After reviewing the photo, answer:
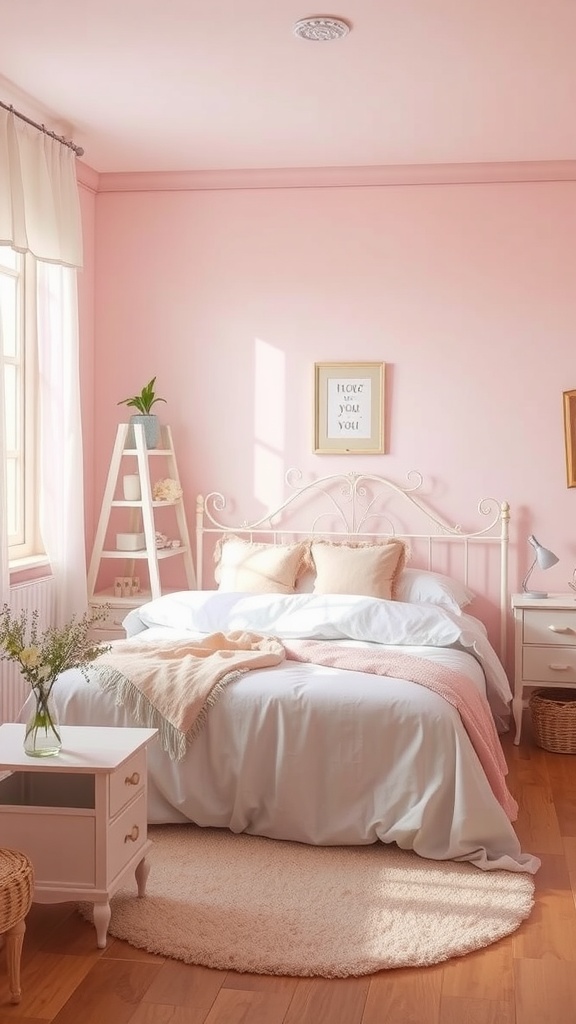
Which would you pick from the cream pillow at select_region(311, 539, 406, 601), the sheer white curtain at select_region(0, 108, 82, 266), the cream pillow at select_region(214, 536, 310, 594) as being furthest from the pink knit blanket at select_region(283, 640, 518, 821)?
the sheer white curtain at select_region(0, 108, 82, 266)

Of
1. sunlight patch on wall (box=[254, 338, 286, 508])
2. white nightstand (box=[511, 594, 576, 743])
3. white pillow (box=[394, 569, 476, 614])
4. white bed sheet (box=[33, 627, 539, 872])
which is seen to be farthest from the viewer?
sunlight patch on wall (box=[254, 338, 286, 508])

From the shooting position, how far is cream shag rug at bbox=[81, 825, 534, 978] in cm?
279

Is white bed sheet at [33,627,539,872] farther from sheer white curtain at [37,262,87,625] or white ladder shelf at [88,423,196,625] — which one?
white ladder shelf at [88,423,196,625]

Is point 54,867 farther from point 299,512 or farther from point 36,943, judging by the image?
point 299,512

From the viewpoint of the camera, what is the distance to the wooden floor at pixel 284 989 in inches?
98.7

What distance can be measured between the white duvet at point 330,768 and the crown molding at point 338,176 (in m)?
2.61

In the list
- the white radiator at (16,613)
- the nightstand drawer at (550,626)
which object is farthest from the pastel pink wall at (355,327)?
the white radiator at (16,613)

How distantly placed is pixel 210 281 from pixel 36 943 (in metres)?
3.48

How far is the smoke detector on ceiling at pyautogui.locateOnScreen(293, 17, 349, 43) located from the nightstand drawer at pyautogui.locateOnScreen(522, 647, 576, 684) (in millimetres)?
2700

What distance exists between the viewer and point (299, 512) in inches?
213

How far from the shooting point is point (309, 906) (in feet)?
10.1

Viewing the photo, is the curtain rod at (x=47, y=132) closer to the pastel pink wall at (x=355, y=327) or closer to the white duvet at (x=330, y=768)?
the pastel pink wall at (x=355, y=327)

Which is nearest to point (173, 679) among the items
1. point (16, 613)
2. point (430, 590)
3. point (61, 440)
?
point (16, 613)

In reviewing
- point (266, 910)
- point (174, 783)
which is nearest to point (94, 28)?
point (174, 783)
